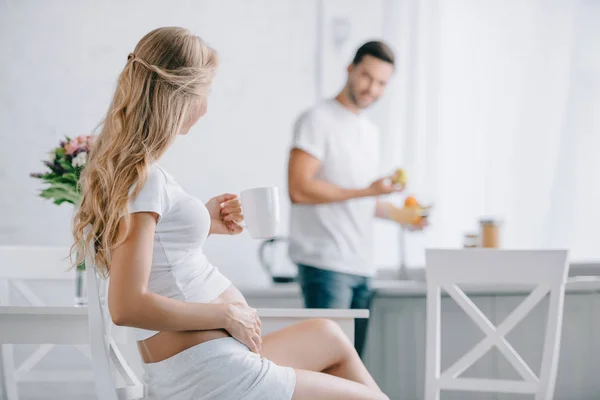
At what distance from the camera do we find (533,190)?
3852 mm

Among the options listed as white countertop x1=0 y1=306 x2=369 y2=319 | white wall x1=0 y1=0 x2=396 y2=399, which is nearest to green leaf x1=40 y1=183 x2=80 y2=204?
white countertop x1=0 y1=306 x2=369 y2=319

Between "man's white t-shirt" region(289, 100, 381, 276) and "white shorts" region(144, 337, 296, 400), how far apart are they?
3.71 feet

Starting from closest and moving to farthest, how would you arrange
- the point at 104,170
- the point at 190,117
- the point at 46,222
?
the point at 104,170, the point at 190,117, the point at 46,222

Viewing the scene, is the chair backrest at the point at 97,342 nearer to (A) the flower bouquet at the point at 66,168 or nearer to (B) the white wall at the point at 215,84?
(A) the flower bouquet at the point at 66,168

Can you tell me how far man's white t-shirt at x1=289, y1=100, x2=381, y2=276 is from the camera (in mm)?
2363

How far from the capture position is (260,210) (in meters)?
1.38

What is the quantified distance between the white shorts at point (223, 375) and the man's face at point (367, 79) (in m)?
1.40

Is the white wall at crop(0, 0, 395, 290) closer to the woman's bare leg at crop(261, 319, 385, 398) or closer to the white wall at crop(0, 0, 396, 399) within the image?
the white wall at crop(0, 0, 396, 399)

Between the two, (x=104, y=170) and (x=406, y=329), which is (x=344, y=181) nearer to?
(x=406, y=329)

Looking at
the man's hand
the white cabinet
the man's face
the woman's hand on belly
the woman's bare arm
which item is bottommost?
the white cabinet

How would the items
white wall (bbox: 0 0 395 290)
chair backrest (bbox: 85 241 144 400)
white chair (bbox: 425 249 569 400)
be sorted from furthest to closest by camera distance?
white wall (bbox: 0 0 395 290) → white chair (bbox: 425 249 569 400) → chair backrest (bbox: 85 241 144 400)

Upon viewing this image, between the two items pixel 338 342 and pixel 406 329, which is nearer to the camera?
pixel 338 342

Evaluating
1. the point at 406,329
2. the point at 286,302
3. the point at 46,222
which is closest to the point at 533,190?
the point at 406,329

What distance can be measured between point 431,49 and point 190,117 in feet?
9.03
